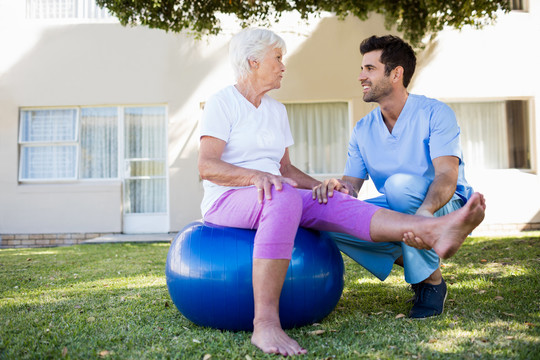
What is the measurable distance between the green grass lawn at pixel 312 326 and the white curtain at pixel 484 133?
4.59m

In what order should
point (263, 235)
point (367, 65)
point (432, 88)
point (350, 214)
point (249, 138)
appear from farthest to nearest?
point (432, 88)
point (367, 65)
point (249, 138)
point (350, 214)
point (263, 235)

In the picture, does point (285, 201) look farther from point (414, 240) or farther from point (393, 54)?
point (393, 54)

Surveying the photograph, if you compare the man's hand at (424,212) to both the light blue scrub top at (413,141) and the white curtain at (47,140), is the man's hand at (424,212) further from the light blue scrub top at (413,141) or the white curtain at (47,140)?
the white curtain at (47,140)

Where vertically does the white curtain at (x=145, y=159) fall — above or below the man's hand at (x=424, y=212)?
above

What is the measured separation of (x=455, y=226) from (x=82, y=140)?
7.85 metres

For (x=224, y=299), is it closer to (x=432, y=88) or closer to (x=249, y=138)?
(x=249, y=138)

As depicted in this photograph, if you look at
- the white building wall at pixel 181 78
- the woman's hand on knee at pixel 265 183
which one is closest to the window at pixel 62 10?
the white building wall at pixel 181 78

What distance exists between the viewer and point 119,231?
28.2ft

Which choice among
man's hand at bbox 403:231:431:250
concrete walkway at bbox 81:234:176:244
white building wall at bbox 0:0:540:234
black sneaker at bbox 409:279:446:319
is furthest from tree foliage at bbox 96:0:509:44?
man's hand at bbox 403:231:431:250

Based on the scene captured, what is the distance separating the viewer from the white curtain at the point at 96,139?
887 cm

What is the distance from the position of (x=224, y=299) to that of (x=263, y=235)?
417 millimetres

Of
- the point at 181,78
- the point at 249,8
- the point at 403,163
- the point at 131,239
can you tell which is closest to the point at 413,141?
the point at 403,163

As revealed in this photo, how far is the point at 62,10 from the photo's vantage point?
29.0 feet

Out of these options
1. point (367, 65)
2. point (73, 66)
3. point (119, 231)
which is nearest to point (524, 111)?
point (367, 65)
